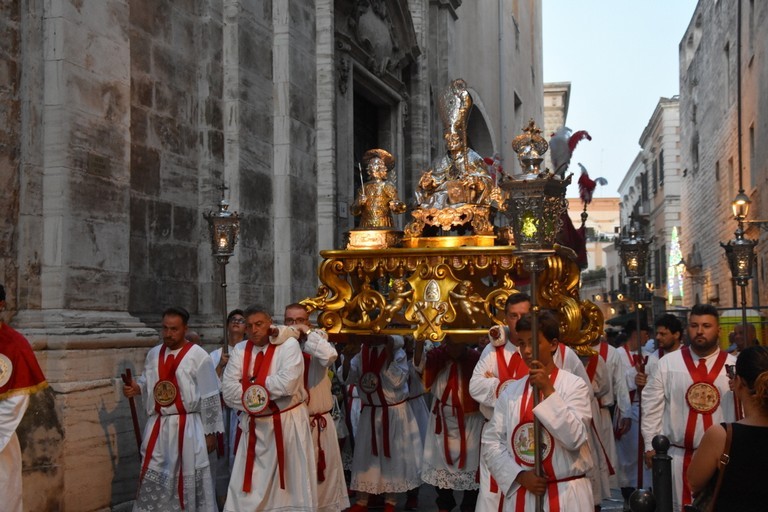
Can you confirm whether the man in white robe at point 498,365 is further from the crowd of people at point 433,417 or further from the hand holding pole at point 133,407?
the hand holding pole at point 133,407

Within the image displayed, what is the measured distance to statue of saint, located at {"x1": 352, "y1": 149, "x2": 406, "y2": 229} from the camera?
9.80m

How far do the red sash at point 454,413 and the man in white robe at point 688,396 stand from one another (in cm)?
247

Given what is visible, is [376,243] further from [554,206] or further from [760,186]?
[760,186]

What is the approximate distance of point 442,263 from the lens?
8.88m

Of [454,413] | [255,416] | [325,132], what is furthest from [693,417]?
[325,132]

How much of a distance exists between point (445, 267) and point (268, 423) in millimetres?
1926

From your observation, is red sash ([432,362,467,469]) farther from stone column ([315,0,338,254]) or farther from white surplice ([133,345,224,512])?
stone column ([315,0,338,254])

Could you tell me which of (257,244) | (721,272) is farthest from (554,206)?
(721,272)

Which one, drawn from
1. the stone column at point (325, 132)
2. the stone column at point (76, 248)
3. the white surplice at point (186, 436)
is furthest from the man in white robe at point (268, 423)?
the stone column at point (325, 132)

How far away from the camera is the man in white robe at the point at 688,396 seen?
7207 mm

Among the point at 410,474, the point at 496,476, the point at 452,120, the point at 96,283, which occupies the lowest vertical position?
the point at 410,474

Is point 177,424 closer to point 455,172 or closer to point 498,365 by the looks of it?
point 498,365

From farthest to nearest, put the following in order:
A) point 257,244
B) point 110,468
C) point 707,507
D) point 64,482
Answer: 1. point 257,244
2. point 110,468
3. point 64,482
4. point 707,507

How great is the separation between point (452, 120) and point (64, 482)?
15.3 ft
